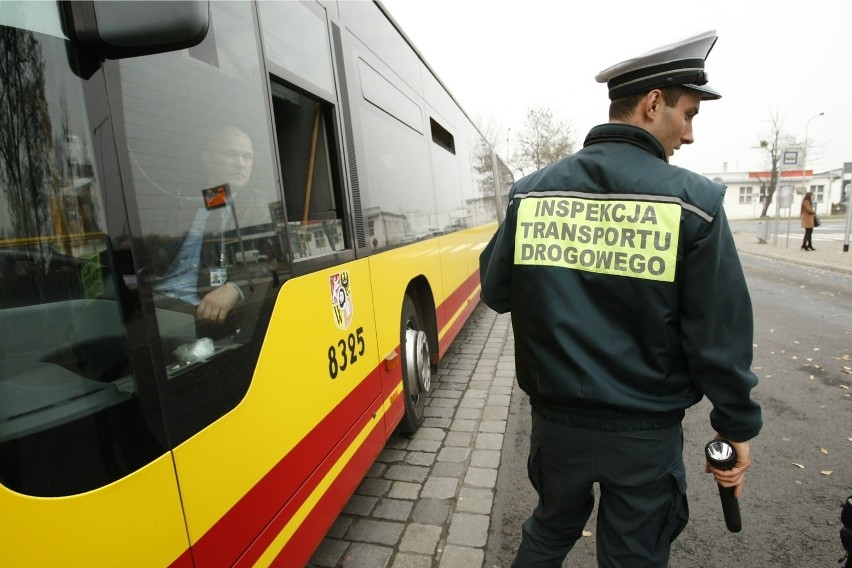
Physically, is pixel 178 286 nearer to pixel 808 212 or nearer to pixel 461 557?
pixel 461 557

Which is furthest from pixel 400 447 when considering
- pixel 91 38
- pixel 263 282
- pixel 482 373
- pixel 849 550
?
pixel 91 38

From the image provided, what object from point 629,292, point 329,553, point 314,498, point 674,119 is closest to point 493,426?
point 329,553

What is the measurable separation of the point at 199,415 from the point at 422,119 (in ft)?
12.6

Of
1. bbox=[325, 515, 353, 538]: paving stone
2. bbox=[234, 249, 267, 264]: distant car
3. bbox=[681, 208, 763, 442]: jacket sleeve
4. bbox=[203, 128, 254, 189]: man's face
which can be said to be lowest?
bbox=[325, 515, 353, 538]: paving stone

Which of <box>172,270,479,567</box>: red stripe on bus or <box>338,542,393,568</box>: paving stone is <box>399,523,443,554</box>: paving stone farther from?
<box>172,270,479,567</box>: red stripe on bus

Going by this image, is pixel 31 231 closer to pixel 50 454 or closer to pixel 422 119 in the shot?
pixel 50 454

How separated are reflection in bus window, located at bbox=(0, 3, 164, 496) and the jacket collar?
1.49 m

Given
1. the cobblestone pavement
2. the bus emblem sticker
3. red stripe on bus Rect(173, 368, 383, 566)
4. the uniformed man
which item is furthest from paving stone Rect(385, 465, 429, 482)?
the uniformed man

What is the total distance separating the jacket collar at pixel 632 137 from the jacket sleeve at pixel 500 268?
1.35ft

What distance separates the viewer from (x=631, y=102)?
159 centimetres

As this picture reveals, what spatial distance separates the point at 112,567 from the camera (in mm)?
1086

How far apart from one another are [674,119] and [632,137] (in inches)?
6.7

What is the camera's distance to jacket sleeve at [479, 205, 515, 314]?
5.91 ft

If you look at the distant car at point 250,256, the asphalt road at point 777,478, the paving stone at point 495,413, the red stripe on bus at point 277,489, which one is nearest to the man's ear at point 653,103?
the distant car at point 250,256
